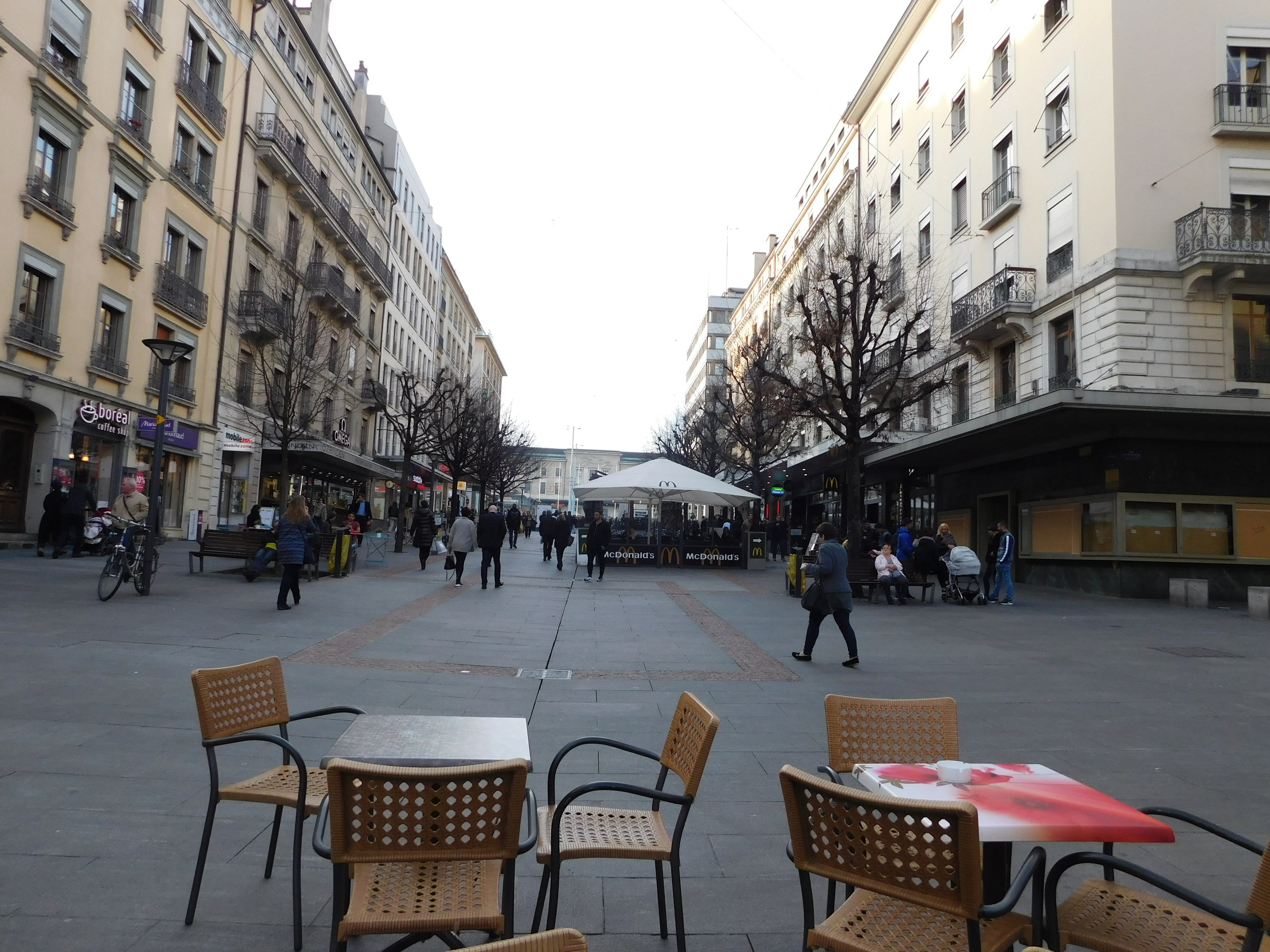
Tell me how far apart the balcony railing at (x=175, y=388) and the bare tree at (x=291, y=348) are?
223 centimetres

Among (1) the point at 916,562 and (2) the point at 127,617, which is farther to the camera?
(1) the point at 916,562

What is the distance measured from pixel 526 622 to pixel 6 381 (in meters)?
14.1

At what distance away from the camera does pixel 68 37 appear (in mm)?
21172

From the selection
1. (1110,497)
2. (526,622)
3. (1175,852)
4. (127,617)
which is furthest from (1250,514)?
(127,617)

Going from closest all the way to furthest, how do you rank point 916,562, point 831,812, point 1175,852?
point 831,812 < point 1175,852 < point 916,562

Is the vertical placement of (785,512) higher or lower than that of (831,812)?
higher

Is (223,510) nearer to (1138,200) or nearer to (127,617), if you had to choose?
(127,617)

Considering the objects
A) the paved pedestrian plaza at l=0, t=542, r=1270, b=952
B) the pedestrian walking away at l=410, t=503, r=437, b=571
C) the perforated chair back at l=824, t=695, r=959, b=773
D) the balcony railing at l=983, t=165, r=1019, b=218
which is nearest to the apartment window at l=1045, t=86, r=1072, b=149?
the balcony railing at l=983, t=165, r=1019, b=218

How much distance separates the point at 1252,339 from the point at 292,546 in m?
22.0

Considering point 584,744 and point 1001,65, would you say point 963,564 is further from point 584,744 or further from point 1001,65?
point 1001,65

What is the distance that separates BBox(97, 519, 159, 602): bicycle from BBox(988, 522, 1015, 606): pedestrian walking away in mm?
15173

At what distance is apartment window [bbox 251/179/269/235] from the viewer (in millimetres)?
31891

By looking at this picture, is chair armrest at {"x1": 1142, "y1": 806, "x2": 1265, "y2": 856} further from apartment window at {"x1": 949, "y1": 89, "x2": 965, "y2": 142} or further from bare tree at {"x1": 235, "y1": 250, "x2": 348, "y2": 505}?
apartment window at {"x1": 949, "y1": 89, "x2": 965, "y2": 142}

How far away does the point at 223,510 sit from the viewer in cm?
3073
